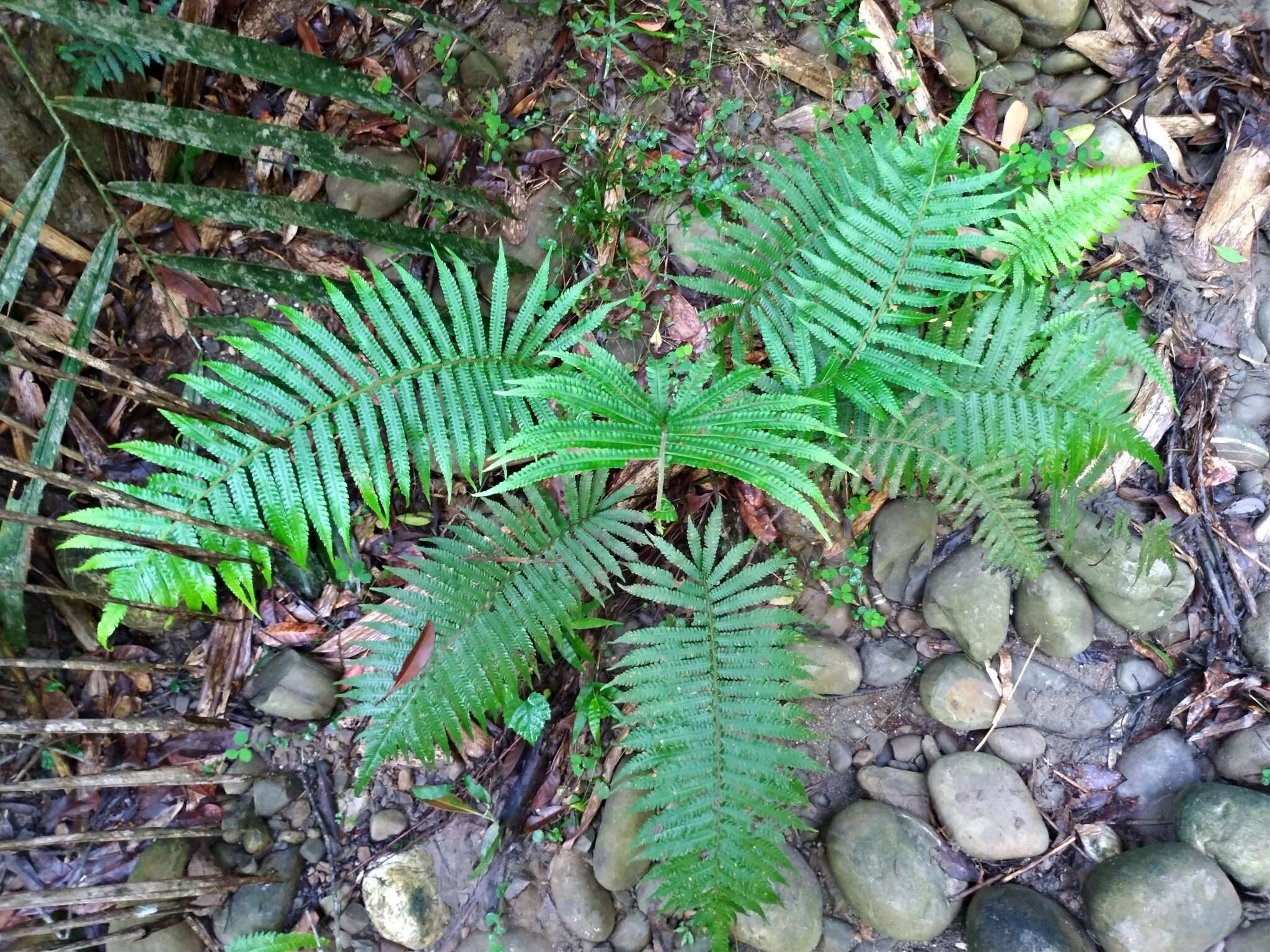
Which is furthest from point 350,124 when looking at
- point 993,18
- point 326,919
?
point 326,919

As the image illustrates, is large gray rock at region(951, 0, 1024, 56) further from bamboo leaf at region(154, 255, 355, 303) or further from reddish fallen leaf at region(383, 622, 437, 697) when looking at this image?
Answer: reddish fallen leaf at region(383, 622, 437, 697)

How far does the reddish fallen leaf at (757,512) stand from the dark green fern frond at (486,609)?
436 mm

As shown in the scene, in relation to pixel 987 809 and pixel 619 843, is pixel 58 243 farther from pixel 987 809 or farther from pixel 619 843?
pixel 987 809

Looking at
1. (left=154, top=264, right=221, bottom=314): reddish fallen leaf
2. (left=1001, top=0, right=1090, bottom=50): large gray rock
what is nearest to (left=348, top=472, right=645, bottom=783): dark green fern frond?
(left=154, top=264, right=221, bottom=314): reddish fallen leaf

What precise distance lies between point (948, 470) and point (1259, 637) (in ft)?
4.46

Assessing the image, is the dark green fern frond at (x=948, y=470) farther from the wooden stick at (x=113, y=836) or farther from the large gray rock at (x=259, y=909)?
the wooden stick at (x=113, y=836)

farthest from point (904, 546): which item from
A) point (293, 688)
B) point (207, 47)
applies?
point (207, 47)

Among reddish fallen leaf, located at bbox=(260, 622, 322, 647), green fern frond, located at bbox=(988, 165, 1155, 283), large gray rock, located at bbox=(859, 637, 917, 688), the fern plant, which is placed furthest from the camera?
reddish fallen leaf, located at bbox=(260, 622, 322, 647)

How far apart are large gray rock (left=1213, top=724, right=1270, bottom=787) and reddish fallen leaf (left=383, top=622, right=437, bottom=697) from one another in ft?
8.82

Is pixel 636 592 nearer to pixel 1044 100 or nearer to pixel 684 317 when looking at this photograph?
pixel 684 317

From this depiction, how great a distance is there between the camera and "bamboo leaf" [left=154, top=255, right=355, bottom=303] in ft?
8.87

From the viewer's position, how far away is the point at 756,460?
1.89 metres

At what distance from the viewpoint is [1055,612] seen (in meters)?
2.80

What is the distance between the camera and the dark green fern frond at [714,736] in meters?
2.29
